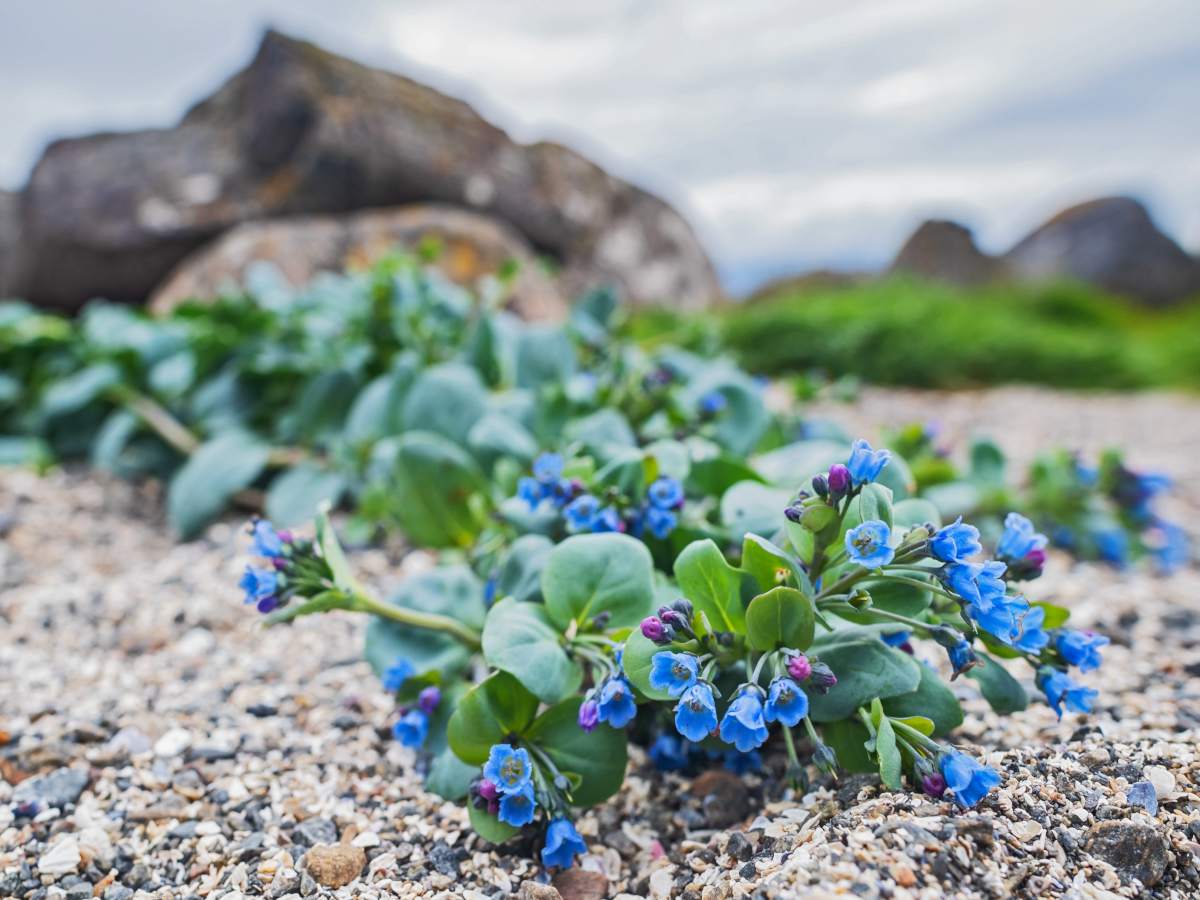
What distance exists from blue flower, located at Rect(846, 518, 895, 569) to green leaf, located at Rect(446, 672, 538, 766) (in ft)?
1.51

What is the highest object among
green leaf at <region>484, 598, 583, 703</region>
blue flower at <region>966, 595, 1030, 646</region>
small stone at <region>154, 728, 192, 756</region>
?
blue flower at <region>966, 595, 1030, 646</region>

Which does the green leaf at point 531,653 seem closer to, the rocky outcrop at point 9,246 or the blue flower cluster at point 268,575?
the blue flower cluster at point 268,575

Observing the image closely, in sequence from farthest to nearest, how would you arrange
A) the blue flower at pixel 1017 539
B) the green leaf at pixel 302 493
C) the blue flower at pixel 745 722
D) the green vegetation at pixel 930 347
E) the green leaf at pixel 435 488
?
the green vegetation at pixel 930 347, the green leaf at pixel 302 493, the green leaf at pixel 435 488, the blue flower at pixel 1017 539, the blue flower at pixel 745 722

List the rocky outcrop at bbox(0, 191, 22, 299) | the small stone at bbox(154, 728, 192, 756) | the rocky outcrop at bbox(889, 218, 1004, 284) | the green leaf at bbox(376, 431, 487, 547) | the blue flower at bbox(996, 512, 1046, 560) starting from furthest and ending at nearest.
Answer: the rocky outcrop at bbox(889, 218, 1004, 284)
the rocky outcrop at bbox(0, 191, 22, 299)
the green leaf at bbox(376, 431, 487, 547)
the small stone at bbox(154, 728, 192, 756)
the blue flower at bbox(996, 512, 1046, 560)

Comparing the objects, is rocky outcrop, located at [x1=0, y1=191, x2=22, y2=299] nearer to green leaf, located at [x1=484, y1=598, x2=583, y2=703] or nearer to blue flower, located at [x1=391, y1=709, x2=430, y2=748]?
blue flower, located at [x1=391, y1=709, x2=430, y2=748]

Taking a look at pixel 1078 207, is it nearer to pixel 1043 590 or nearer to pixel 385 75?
pixel 385 75

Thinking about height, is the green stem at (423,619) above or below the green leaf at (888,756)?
below

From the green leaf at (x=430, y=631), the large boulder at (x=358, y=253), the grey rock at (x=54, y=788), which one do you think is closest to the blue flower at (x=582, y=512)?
the green leaf at (x=430, y=631)

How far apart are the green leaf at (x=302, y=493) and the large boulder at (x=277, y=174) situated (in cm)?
317

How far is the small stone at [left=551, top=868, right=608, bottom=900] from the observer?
3.67ft

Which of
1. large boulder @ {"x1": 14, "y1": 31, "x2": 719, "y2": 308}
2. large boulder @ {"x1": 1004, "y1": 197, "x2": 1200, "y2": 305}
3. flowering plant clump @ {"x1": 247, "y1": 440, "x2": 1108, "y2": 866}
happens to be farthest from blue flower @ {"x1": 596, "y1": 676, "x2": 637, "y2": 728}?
large boulder @ {"x1": 1004, "y1": 197, "x2": 1200, "y2": 305}

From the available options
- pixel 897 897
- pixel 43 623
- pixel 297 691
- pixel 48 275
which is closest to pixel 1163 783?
pixel 897 897

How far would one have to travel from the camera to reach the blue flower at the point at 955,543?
0.96 m

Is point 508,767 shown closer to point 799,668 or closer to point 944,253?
point 799,668
